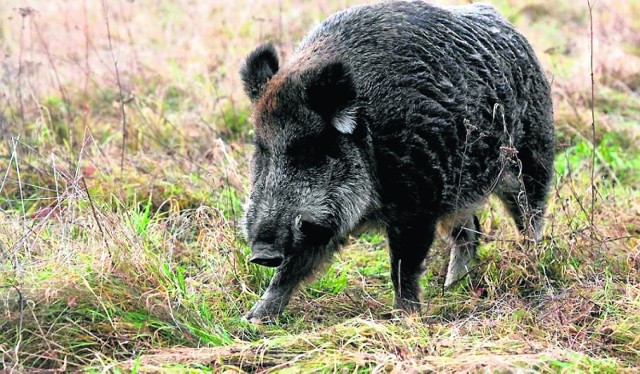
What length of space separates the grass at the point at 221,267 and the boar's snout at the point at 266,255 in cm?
35

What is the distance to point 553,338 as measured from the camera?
392 cm

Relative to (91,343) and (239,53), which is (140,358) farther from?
(239,53)

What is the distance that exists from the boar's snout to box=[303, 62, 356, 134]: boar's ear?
710mm

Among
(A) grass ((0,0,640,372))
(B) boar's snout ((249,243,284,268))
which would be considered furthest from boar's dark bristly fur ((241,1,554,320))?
(A) grass ((0,0,640,372))

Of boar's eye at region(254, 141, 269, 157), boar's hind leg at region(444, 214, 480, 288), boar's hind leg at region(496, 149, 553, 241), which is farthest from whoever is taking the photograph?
boar's hind leg at region(496, 149, 553, 241)

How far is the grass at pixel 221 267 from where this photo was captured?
3.63 metres

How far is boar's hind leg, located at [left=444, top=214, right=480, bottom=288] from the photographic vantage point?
16.9ft

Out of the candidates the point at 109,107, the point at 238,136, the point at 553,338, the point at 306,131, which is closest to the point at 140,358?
the point at 306,131

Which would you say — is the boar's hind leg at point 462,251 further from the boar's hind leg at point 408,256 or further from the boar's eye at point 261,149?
the boar's eye at point 261,149

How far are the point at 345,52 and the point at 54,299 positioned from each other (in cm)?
194

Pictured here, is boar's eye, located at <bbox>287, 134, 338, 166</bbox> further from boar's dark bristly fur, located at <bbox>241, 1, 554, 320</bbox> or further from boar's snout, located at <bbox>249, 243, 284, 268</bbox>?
boar's snout, located at <bbox>249, 243, 284, 268</bbox>

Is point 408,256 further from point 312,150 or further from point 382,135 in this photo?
point 312,150

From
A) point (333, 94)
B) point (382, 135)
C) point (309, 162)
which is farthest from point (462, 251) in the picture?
point (333, 94)

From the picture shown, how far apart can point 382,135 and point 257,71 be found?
78 centimetres
